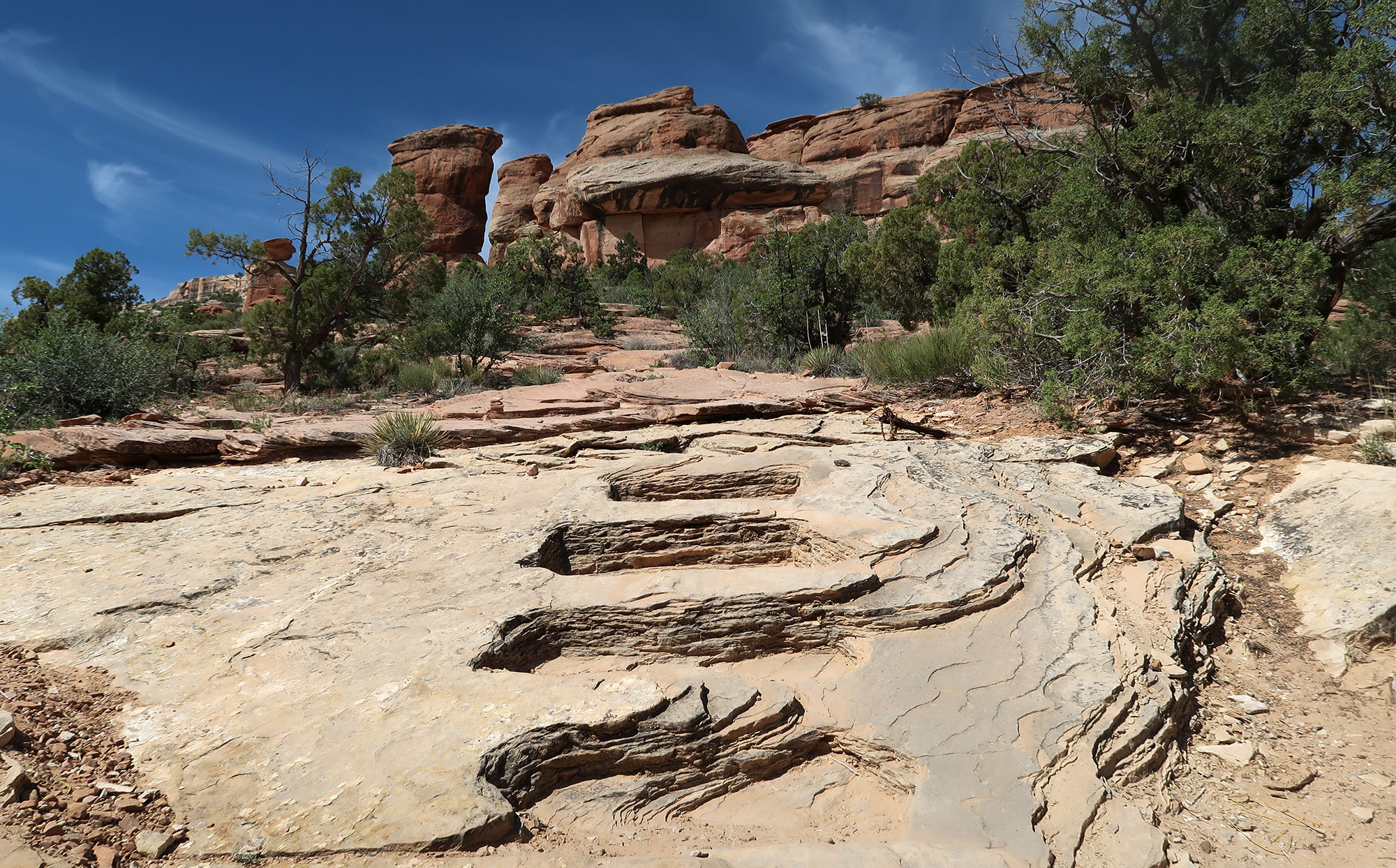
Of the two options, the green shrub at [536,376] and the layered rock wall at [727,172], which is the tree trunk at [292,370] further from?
the layered rock wall at [727,172]

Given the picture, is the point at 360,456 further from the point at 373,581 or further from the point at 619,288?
the point at 619,288

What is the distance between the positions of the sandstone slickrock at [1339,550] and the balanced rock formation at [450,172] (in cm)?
5160

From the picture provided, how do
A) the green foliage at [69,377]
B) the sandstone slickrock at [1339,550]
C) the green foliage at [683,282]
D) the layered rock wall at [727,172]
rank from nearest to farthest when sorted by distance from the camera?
the sandstone slickrock at [1339,550], the green foliage at [69,377], the green foliage at [683,282], the layered rock wall at [727,172]

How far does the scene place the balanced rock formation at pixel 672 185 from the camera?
42000 millimetres

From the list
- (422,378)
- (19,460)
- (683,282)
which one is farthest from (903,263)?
(683,282)

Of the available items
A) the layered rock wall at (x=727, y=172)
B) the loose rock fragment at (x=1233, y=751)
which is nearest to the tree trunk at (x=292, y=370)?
the loose rock fragment at (x=1233, y=751)

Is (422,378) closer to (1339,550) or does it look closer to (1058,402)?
(1058,402)

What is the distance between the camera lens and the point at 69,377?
989 centimetres

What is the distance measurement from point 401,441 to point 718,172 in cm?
3789

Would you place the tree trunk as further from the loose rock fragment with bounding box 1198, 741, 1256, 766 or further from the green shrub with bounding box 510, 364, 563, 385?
the loose rock fragment with bounding box 1198, 741, 1256, 766

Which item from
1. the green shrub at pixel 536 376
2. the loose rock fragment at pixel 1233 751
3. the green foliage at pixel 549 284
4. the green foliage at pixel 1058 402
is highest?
the green foliage at pixel 549 284

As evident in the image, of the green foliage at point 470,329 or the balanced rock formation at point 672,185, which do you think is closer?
the green foliage at point 470,329

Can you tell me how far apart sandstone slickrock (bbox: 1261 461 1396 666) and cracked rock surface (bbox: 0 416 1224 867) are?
58 cm

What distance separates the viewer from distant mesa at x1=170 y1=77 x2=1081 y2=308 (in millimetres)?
41844
